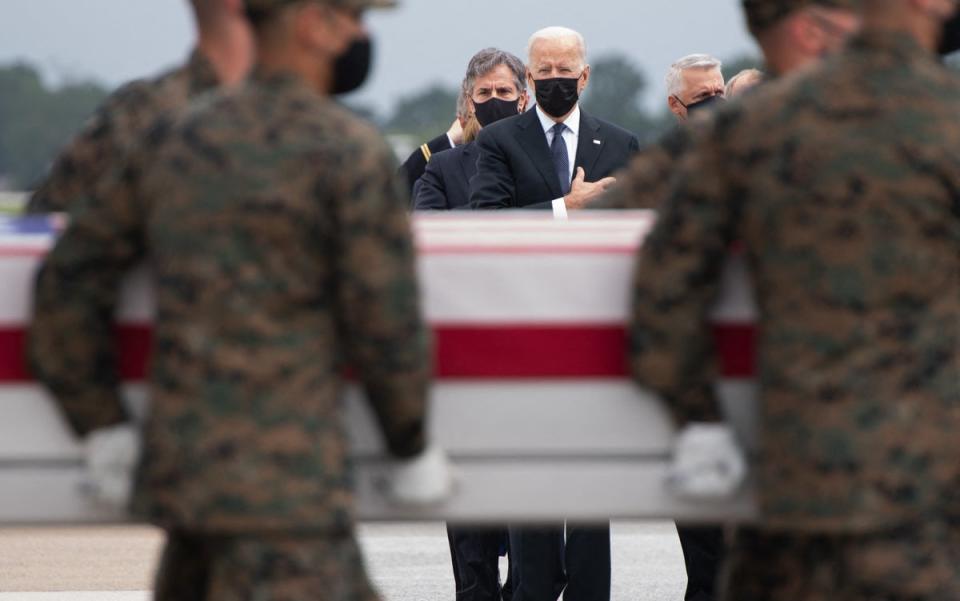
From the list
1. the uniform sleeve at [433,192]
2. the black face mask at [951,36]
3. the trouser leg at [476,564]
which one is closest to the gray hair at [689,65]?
the uniform sleeve at [433,192]

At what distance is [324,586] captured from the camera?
11.6 ft

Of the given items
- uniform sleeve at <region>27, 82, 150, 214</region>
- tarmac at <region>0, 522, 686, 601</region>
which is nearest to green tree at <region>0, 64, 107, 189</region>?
tarmac at <region>0, 522, 686, 601</region>

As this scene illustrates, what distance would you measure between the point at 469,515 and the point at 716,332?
0.61 m

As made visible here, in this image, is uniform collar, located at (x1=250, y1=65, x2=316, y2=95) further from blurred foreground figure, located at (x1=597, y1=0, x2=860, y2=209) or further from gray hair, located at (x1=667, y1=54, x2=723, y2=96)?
gray hair, located at (x1=667, y1=54, x2=723, y2=96)

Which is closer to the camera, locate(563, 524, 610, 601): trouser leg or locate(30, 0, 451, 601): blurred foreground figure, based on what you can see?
locate(30, 0, 451, 601): blurred foreground figure

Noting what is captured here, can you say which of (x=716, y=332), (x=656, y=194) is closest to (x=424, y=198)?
(x=656, y=194)

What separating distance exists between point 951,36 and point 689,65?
300 centimetres

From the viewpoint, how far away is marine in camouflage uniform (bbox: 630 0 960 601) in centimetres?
351

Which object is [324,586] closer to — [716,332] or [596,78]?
[716,332]

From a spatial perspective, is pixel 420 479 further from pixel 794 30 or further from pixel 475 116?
pixel 475 116

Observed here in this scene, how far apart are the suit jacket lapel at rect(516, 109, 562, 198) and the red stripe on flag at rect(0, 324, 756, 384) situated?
115 inches

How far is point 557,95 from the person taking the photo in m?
6.86

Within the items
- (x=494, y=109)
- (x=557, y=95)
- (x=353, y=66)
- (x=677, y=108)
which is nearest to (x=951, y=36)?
(x=353, y=66)

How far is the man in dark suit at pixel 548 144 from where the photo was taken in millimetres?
6844
